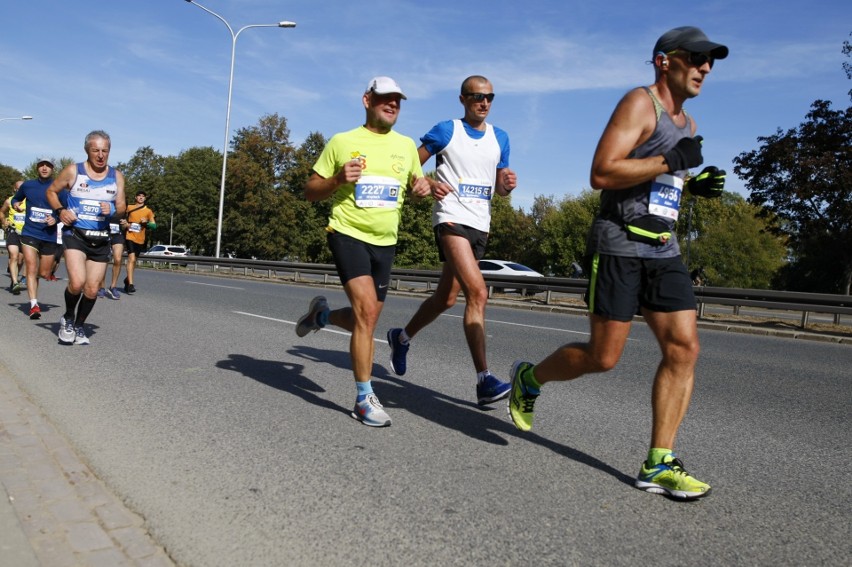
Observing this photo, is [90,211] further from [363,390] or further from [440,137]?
[363,390]

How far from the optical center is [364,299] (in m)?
4.75

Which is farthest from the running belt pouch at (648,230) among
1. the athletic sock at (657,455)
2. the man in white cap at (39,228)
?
the man in white cap at (39,228)

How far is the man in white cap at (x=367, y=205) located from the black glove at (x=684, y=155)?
5.71 ft

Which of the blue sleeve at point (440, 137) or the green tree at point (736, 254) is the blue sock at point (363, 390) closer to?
the blue sleeve at point (440, 137)

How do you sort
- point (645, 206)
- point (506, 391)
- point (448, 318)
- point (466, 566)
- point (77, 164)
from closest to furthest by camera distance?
1. point (466, 566)
2. point (645, 206)
3. point (506, 391)
4. point (77, 164)
5. point (448, 318)

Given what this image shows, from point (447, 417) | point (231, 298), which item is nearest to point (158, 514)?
point (447, 417)

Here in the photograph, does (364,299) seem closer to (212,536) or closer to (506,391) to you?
(506,391)

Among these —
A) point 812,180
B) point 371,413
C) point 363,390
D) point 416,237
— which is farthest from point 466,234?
point 416,237

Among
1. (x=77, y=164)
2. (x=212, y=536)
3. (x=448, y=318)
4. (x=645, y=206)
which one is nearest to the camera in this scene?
(x=212, y=536)

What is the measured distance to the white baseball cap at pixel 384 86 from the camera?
473 centimetres

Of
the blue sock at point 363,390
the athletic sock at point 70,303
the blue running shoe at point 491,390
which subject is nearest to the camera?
the blue sock at point 363,390

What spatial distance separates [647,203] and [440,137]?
6.97 ft

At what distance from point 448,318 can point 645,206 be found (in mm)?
9180

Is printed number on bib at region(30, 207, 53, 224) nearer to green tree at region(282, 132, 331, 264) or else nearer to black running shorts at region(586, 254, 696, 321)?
black running shorts at region(586, 254, 696, 321)
